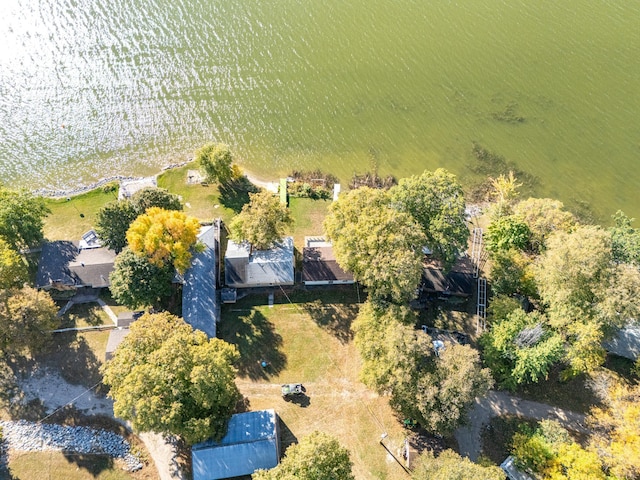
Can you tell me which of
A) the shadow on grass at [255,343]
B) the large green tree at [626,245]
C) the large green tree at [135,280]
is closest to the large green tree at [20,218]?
the large green tree at [135,280]

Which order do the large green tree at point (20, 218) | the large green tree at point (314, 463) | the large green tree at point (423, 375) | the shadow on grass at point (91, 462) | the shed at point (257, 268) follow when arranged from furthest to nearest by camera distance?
the shed at point (257, 268) → the large green tree at point (20, 218) → the shadow on grass at point (91, 462) → the large green tree at point (423, 375) → the large green tree at point (314, 463)

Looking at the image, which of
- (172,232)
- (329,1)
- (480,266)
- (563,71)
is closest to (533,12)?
(563,71)

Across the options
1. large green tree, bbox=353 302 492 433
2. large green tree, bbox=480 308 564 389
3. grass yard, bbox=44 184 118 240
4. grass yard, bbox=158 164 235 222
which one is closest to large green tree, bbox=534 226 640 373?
large green tree, bbox=480 308 564 389

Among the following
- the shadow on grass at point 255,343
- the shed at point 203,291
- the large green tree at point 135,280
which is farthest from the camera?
the shed at point 203,291

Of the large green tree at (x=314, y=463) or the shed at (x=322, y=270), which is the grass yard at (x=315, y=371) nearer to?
the shed at (x=322, y=270)

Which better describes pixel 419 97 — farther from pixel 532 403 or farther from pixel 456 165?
pixel 532 403

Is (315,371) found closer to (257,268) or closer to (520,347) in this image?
(257,268)

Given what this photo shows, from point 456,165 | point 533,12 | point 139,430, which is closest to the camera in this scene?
point 139,430
